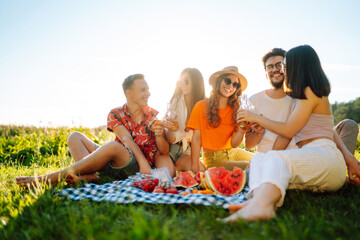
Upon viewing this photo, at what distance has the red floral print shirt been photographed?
4.30m

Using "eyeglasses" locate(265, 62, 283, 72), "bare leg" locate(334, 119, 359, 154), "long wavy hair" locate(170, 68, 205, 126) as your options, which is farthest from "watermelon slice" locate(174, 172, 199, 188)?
"bare leg" locate(334, 119, 359, 154)

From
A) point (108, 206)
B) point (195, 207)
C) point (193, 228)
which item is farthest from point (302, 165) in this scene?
point (108, 206)

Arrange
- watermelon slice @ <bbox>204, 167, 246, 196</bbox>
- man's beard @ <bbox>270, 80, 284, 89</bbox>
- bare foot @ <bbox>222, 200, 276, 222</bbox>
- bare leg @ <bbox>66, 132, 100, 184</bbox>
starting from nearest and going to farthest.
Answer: bare foot @ <bbox>222, 200, 276, 222</bbox>, watermelon slice @ <bbox>204, 167, 246, 196</bbox>, man's beard @ <bbox>270, 80, 284, 89</bbox>, bare leg @ <bbox>66, 132, 100, 184</bbox>

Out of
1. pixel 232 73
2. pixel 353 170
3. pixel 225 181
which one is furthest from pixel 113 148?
pixel 353 170

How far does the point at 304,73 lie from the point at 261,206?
1.68 m

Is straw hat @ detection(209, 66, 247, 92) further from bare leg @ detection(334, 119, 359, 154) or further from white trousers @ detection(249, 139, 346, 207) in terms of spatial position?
white trousers @ detection(249, 139, 346, 207)

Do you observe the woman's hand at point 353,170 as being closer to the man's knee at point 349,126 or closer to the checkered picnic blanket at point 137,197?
the man's knee at point 349,126

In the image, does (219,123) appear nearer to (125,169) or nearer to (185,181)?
(185,181)

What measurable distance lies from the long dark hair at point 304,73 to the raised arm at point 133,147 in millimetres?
2274

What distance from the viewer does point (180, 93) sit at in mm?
4969

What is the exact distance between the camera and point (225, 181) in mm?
3084

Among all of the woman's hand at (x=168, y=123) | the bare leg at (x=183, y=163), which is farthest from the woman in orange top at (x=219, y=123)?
the woman's hand at (x=168, y=123)

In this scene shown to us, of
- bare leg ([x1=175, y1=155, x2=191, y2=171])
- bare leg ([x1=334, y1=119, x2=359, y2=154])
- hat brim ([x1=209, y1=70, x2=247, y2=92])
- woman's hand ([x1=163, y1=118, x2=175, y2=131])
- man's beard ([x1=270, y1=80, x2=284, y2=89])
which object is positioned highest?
hat brim ([x1=209, y1=70, x2=247, y2=92])

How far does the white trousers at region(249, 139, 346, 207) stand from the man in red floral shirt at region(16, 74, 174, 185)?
1871 mm
